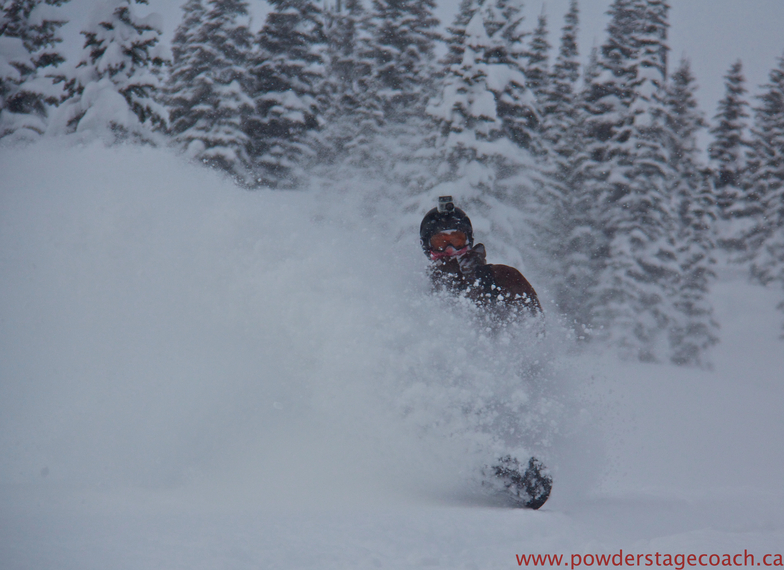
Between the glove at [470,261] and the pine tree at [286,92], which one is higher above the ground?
the pine tree at [286,92]

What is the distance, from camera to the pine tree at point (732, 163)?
32094 millimetres

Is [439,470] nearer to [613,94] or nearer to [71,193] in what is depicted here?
[71,193]

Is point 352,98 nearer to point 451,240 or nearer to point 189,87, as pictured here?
point 189,87

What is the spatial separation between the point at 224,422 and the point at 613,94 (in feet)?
73.8

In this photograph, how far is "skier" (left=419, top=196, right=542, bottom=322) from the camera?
500 centimetres

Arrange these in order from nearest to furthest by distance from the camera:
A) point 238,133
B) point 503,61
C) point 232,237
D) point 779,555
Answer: point 779,555, point 232,237, point 503,61, point 238,133

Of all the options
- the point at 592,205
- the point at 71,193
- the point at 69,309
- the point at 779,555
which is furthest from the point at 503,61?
the point at 779,555

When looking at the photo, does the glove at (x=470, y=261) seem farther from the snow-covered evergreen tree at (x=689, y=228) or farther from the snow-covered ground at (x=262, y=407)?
the snow-covered evergreen tree at (x=689, y=228)

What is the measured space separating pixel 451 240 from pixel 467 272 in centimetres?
36

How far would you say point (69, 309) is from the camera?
20.4 feet

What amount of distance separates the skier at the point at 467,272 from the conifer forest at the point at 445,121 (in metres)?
10.1

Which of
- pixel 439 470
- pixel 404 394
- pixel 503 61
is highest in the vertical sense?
pixel 503 61
